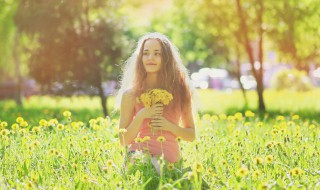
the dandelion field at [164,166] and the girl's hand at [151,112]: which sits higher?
the girl's hand at [151,112]

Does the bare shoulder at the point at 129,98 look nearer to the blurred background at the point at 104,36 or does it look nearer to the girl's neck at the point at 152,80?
the girl's neck at the point at 152,80

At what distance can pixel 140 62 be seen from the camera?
4.88 m

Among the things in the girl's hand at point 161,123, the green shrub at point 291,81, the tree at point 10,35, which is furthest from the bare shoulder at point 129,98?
the green shrub at point 291,81

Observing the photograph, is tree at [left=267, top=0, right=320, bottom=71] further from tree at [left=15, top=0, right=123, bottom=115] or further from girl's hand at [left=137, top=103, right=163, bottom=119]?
girl's hand at [left=137, top=103, right=163, bottom=119]

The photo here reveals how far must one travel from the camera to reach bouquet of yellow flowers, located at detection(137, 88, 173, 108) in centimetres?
450

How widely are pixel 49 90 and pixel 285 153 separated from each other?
9.23 m

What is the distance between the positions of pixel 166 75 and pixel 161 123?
1.58ft

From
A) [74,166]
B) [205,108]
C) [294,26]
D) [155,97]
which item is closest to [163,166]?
[155,97]

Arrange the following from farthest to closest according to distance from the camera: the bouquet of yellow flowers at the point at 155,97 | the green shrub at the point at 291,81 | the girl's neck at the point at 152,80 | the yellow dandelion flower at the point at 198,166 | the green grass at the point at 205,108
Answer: the green shrub at the point at 291,81 < the green grass at the point at 205,108 < the girl's neck at the point at 152,80 < the bouquet of yellow flowers at the point at 155,97 < the yellow dandelion flower at the point at 198,166

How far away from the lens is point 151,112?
4500 mm

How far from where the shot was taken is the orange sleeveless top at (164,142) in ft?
14.9

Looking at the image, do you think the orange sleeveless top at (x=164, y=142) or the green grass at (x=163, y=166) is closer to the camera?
the green grass at (x=163, y=166)

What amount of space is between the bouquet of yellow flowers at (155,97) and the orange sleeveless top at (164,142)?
207 mm

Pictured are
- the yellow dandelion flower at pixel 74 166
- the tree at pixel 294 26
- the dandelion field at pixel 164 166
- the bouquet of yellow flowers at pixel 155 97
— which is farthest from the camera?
the tree at pixel 294 26
